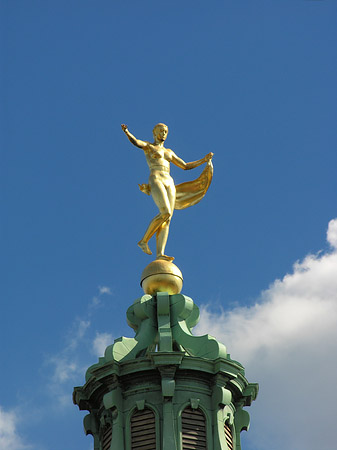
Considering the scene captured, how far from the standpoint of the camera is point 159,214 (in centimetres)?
4038

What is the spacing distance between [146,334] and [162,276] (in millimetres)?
2089

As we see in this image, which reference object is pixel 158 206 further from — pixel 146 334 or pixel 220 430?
pixel 220 430

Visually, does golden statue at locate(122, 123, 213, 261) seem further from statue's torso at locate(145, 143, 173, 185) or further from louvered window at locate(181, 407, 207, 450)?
louvered window at locate(181, 407, 207, 450)

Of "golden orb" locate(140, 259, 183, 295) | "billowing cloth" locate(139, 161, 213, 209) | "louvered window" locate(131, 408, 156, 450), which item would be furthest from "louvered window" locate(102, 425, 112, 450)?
"billowing cloth" locate(139, 161, 213, 209)

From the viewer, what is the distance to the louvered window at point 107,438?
36581mm

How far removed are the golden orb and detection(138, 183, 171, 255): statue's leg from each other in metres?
1.24

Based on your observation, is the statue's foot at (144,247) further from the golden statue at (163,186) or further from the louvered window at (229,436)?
the louvered window at (229,436)

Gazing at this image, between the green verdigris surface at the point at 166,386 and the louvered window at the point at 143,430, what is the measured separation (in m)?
0.16

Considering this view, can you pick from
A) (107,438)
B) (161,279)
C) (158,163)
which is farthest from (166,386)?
(158,163)

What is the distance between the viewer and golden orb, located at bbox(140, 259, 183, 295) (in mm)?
39031

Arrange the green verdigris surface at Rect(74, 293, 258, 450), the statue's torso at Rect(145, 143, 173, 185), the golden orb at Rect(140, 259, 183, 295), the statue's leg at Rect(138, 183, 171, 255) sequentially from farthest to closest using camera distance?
the statue's torso at Rect(145, 143, 173, 185) < the statue's leg at Rect(138, 183, 171, 255) < the golden orb at Rect(140, 259, 183, 295) < the green verdigris surface at Rect(74, 293, 258, 450)

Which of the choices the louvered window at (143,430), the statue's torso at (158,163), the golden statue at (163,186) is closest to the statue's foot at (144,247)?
the golden statue at (163,186)

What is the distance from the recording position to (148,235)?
40.4m

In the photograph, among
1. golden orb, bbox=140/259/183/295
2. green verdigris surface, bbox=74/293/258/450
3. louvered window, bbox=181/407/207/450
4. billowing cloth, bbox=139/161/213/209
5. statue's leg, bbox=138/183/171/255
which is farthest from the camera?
billowing cloth, bbox=139/161/213/209
